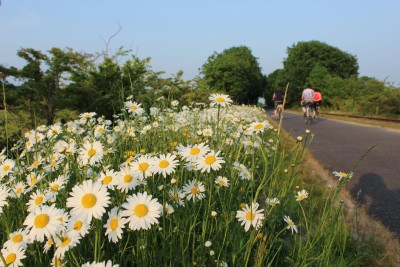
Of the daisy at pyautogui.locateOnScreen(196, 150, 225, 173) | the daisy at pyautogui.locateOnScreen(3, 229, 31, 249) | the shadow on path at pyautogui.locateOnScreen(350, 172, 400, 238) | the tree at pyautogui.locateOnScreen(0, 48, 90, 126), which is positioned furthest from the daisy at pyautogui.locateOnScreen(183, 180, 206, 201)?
the tree at pyautogui.locateOnScreen(0, 48, 90, 126)

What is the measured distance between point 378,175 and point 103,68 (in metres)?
7.27

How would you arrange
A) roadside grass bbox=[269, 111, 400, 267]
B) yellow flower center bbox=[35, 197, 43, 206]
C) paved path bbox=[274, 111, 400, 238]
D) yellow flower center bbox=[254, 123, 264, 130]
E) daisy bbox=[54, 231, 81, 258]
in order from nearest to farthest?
daisy bbox=[54, 231, 81, 258], yellow flower center bbox=[35, 197, 43, 206], yellow flower center bbox=[254, 123, 264, 130], roadside grass bbox=[269, 111, 400, 267], paved path bbox=[274, 111, 400, 238]

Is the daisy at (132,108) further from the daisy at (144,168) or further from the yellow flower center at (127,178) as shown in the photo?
A: the yellow flower center at (127,178)

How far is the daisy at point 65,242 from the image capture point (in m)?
1.13

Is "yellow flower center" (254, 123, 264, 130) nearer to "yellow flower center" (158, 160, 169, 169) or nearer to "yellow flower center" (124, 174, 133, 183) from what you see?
"yellow flower center" (158, 160, 169, 169)

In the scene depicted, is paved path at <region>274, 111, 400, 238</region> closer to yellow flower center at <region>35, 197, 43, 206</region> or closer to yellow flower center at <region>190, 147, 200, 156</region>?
yellow flower center at <region>190, 147, 200, 156</region>

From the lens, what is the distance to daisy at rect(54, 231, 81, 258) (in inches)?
44.6

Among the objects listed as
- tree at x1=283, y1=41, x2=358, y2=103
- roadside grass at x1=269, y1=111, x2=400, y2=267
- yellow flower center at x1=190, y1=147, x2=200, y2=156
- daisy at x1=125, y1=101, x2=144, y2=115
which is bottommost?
roadside grass at x1=269, y1=111, x2=400, y2=267

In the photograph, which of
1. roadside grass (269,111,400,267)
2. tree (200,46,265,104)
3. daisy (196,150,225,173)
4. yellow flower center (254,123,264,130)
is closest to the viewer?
daisy (196,150,225,173)

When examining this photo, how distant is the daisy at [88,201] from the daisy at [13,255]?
0.31 meters

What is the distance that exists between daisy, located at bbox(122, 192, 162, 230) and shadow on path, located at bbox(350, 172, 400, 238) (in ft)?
8.42

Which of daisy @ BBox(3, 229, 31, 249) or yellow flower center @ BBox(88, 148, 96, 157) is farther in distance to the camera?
yellow flower center @ BBox(88, 148, 96, 157)

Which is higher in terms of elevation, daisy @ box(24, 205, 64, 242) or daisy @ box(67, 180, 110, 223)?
daisy @ box(67, 180, 110, 223)

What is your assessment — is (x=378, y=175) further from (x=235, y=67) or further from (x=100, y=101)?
(x=235, y=67)
